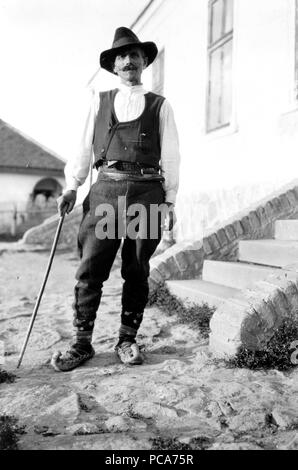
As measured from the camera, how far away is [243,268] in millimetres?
4156

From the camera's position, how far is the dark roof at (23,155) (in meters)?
18.8

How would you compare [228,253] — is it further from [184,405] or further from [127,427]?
[127,427]

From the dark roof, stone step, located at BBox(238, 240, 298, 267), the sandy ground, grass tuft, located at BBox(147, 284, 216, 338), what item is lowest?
the sandy ground

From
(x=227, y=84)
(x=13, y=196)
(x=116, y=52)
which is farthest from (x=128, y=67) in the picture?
(x=13, y=196)

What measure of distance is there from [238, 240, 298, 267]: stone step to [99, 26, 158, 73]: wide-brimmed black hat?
2.07 meters

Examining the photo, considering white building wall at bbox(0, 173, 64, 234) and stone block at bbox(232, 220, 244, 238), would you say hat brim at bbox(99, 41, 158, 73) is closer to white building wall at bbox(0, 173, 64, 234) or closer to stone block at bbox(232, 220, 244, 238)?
stone block at bbox(232, 220, 244, 238)

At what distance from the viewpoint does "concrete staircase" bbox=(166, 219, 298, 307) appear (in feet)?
13.2

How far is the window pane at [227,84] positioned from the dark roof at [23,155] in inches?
511

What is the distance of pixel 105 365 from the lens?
9.54ft

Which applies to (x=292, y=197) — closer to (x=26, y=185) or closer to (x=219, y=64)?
(x=219, y=64)

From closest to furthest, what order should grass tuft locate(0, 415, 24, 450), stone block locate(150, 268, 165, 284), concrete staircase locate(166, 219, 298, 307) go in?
grass tuft locate(0, 415, 24, 450), concrete staircase locate(166, 219, 298, 307), stone block locate(150, 268, 165, 284)

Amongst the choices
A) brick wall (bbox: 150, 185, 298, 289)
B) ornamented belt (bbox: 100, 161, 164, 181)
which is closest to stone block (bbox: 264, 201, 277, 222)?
brick wall (bbox: 150, 185, 298, 289)

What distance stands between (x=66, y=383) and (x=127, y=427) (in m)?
0.67

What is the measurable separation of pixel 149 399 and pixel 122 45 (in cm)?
212
